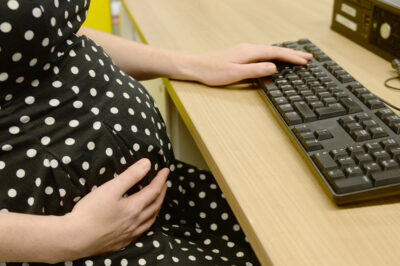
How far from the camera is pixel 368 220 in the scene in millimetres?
436

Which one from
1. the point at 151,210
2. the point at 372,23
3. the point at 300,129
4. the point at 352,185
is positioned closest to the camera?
the point at 352,185

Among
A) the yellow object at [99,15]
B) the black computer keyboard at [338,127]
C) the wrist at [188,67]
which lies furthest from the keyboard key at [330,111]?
the yellow object at [99,15]

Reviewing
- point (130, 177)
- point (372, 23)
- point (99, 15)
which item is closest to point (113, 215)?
point (130, 177)

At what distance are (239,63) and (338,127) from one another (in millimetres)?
248

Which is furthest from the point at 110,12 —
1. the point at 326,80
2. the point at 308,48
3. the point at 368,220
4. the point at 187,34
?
the point at 368,220

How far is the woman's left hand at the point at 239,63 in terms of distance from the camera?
0.70 metres

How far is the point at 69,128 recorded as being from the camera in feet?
1.92

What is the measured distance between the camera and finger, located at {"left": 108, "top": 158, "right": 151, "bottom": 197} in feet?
1.95

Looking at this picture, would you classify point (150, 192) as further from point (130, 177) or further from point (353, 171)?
point (353, 171)

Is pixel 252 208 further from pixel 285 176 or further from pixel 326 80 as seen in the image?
pixel 326 80

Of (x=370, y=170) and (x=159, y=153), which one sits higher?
(x=370, y=170)

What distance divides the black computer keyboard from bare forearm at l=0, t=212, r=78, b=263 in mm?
320

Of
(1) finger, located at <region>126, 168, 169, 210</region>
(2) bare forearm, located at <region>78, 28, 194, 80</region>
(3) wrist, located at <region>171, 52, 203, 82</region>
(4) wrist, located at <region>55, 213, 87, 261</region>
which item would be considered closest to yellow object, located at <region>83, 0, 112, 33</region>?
(2) bare forearm, located at <region>78, 28, 194, 80</region>

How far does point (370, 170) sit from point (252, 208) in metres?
0.13
